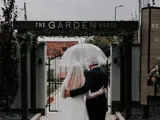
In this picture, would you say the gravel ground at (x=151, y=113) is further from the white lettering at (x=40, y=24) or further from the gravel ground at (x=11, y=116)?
the white lettering at (x=40, y=24)

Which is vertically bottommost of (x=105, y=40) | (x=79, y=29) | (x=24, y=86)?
(x=24, y=86)

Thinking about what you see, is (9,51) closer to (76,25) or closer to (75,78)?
(76,25)

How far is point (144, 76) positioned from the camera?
1126 cm

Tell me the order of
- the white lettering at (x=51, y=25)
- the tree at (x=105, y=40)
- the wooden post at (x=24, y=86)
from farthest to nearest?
the tree at (x=105, y=40) → the wooden post at (x=24, y=86) → the white lettering at (x=51, y=25)

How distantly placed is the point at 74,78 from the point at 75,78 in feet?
0.07

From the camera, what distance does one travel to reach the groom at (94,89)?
6887mm

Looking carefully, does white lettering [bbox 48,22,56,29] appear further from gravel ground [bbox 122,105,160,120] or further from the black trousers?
the black trousers

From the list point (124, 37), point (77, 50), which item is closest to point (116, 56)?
point (124, 37)

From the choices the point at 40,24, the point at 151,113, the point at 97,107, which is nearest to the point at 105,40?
the point at 151,113

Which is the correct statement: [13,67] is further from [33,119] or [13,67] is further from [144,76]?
[144,76]

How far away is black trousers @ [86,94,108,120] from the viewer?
276 inches

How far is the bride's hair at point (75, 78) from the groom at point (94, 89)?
0.21m

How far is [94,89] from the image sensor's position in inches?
272

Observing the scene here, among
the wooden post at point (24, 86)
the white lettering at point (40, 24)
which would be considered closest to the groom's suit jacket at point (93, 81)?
the white lettering at point (40, 24)
